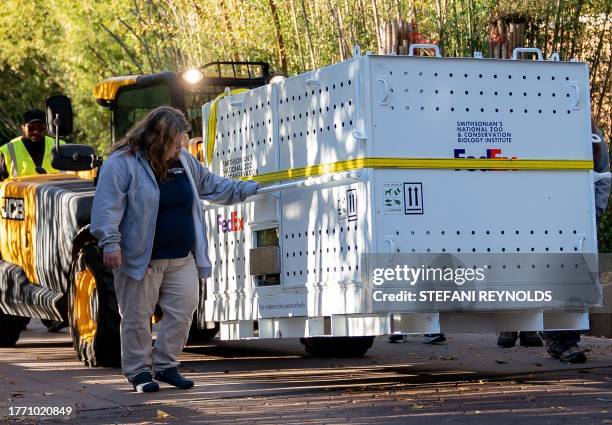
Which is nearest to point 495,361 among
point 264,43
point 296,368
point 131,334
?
point 296,368

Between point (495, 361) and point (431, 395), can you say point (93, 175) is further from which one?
point (431, 395)

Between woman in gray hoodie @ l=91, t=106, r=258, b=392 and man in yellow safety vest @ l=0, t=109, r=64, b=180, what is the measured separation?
13.5 ft

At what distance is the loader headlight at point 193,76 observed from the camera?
11.8m

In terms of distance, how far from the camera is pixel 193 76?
11828 millimetres

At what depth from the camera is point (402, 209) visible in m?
8.63

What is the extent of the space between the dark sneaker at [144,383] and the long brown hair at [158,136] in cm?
125

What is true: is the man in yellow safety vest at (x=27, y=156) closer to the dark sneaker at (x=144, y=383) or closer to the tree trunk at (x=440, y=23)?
the tree trunk at (x=440, y=23)

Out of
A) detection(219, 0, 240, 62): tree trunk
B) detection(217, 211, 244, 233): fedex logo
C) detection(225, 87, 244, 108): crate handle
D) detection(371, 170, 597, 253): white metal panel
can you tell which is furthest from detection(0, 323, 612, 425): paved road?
detection(219, 0, 240, 62): tree trunk

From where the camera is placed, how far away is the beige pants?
913 centimetres

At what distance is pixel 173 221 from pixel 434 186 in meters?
1.67

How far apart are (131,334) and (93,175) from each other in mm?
3344

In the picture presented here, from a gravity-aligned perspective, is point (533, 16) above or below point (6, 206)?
above

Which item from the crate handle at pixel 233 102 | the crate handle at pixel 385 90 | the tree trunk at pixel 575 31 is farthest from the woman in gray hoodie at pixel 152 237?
the tree trunk at pixel 575 31

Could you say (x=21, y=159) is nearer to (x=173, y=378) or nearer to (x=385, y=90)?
(x=173, y=378)
